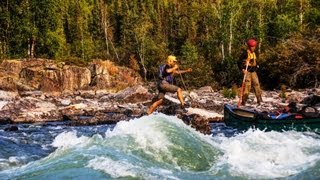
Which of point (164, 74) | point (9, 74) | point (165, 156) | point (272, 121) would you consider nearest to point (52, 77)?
point (9, 74)

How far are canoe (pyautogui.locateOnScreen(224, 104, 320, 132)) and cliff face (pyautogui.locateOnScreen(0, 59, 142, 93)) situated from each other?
25702 mm

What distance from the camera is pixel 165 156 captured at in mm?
9867

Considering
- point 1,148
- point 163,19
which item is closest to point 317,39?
point 1,148

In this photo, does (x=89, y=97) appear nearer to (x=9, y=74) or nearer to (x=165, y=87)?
(x=9, y=74)

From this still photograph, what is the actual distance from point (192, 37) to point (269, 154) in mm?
66820

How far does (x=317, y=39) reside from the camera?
110 ft

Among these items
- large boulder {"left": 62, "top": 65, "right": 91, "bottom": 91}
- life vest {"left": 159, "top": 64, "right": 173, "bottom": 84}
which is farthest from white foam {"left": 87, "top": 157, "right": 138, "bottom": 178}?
large boulder {"left": 62, "top": 65, "right": 91, "bottom": 91}

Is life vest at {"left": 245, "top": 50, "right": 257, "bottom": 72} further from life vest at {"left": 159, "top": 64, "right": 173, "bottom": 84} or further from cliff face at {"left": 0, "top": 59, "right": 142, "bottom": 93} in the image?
cliff face at {"left": 0, "top": 59, "right": 142, "bottom": 93}

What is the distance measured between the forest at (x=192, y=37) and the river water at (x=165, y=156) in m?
21.2

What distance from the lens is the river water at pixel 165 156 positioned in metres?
8.61

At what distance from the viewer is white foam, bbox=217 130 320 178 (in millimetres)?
8977

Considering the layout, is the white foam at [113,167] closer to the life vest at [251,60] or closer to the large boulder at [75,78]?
the life vest at [251,60]

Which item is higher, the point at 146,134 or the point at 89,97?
the point at 146,134

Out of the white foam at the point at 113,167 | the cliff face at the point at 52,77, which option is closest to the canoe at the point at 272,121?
the white foam at the point at 113,167
